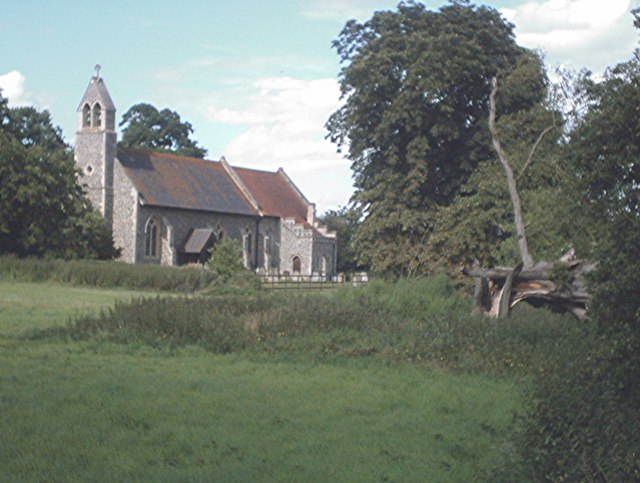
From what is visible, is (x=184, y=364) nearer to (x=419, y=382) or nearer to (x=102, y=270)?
(x=419, y=382)

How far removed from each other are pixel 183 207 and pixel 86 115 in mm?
10394

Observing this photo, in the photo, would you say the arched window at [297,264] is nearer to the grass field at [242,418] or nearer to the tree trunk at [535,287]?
the tree trunk at [535,287]

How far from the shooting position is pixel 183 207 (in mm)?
72188

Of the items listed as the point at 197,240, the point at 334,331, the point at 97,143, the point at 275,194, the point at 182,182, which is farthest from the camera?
the point at 275,194

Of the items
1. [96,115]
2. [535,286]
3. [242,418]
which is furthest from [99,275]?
[242,418]

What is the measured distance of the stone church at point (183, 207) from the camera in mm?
69938

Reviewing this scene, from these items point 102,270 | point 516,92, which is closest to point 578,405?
point 516,92

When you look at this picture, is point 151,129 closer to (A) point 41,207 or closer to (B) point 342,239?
(B) point 342,239

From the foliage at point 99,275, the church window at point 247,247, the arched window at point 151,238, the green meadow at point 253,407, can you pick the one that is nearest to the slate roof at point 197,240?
the arched window at point 151,238

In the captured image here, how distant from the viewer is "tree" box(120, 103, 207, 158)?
9888 centimetres

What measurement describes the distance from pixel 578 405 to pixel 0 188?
1872 inches

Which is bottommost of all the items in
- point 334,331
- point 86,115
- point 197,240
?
point 334,331

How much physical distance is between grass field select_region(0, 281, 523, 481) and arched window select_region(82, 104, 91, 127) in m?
58.2

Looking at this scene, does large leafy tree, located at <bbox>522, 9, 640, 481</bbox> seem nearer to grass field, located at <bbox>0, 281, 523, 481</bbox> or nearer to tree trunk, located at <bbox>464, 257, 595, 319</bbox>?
grass field, located at <bbox>0, 281, 523, 481</bbox>
